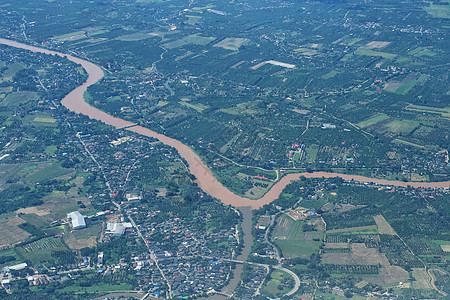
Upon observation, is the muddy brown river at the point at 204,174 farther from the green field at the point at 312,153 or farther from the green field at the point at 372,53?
the green field at the point at 372,53

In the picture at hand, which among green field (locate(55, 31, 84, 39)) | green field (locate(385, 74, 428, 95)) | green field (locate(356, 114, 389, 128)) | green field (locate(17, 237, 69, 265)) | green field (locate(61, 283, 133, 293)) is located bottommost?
green field (locate(385, 74, 428, 95))

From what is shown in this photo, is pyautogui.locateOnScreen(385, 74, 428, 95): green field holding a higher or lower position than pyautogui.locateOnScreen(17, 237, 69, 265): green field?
Result: lower

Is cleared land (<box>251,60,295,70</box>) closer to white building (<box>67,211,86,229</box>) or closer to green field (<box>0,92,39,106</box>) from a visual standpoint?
green field (<box>0,92,39,106</box>)

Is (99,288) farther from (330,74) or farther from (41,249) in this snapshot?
(330,74)

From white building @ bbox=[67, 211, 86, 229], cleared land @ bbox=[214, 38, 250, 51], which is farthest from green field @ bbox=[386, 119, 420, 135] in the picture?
white building @ bbox=[67, 211, 86, 229]

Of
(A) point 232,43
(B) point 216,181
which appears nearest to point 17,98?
(B) point 216,181

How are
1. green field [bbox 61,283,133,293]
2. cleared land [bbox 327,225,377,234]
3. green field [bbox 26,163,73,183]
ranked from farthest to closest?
1. green field [bbox 26,163,73,183]
2. cleared land [bbox 327,225,377,234]
3. green field [bbox 61,283,133,293]
